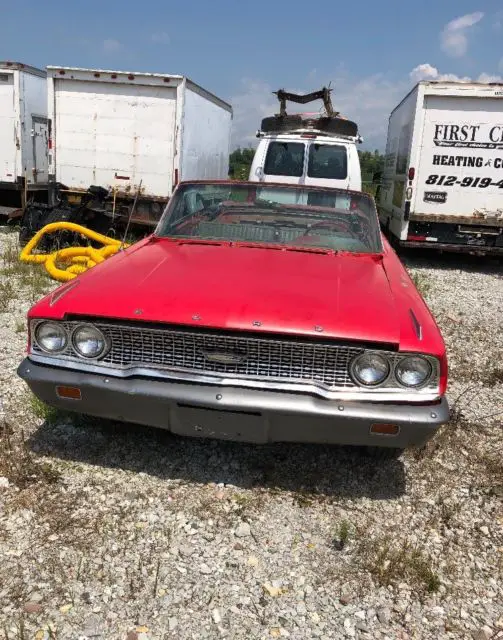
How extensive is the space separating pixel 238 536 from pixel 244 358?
0.92 m

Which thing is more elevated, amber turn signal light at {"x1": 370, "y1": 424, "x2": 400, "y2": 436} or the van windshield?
the van windshield

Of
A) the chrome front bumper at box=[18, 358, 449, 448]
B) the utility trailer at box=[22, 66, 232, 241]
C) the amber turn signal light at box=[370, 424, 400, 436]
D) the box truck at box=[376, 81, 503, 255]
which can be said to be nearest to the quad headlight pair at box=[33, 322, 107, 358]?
the chrome front bumper at box=[18, 358, 449, 448]

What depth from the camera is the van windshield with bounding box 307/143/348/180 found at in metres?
10.5

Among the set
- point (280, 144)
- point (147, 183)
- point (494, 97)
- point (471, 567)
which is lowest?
point (471, 567)

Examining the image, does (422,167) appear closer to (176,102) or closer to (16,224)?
(176,102)

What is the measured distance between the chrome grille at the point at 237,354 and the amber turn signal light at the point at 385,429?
24 cm

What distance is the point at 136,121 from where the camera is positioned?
10.4 meters

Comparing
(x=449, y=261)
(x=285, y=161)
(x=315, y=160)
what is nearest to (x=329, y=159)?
(x=315, y=160)

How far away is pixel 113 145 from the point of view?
1055cm

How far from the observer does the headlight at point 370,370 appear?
281 centimetres

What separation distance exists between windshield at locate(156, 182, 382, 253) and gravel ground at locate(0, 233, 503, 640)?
1.55m

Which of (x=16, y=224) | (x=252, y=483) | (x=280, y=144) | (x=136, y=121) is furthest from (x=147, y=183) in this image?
(x=252, y=483)

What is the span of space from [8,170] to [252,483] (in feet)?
34.6

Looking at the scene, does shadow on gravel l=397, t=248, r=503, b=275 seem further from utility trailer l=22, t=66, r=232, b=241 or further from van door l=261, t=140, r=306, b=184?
utility trailer l=22, t=66, r=232, b=241
